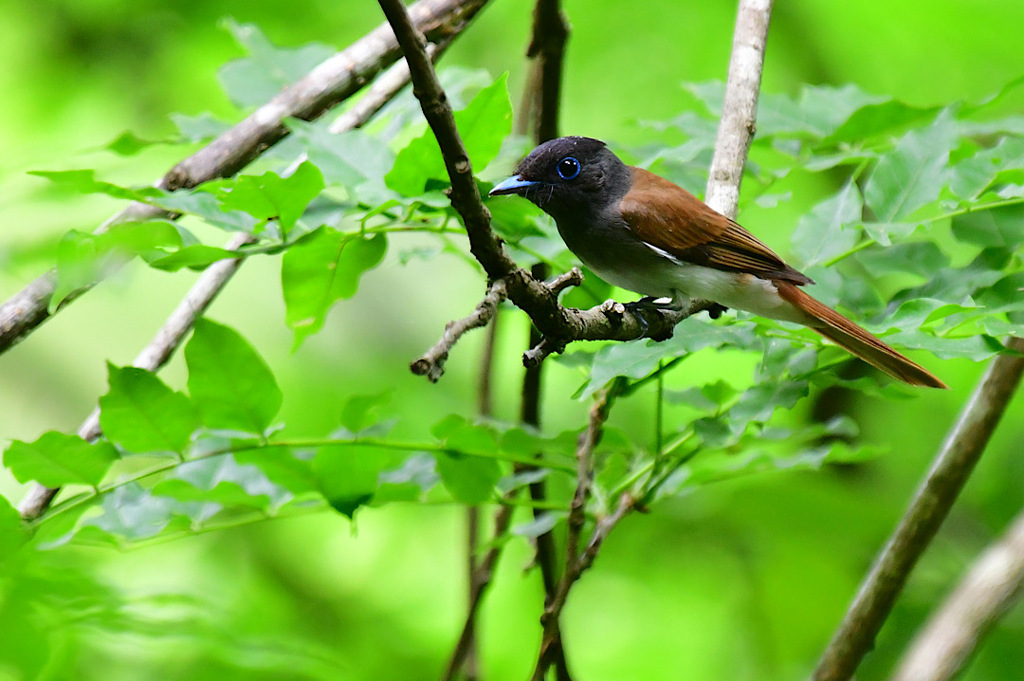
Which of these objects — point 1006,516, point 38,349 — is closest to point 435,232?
point 1006,516

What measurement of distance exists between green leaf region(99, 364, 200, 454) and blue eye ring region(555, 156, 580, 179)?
3.81 ft

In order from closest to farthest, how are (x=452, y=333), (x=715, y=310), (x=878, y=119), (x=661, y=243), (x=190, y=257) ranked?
(x=452, y=333) < (x=190, y=257) < (x=878, y=119) < (x=661, y=243) < (x=715, y=310)

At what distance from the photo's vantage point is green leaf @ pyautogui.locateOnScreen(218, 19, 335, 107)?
9.75ft

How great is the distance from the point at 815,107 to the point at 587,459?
1.37 m

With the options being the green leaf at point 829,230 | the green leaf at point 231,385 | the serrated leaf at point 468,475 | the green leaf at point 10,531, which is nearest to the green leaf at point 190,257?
the green leaf at point 231,385

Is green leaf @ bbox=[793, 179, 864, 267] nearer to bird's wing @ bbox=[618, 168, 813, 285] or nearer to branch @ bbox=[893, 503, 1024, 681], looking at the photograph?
bird's wing @ bbox=[618, 168, 813, 285]

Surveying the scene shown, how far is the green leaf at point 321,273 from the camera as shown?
2.05 metres

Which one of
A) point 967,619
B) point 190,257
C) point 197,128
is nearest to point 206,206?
point 190,257

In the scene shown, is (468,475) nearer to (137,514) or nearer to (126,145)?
(137,514)

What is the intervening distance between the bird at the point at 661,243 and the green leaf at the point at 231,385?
2.77ft

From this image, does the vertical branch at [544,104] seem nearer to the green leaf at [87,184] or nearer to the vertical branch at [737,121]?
the vertical branch at [737,121]

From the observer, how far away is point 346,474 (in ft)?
7.11

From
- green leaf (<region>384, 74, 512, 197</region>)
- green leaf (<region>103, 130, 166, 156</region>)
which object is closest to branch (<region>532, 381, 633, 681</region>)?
green leaf (<region>384, 74, 512, 197</region>)

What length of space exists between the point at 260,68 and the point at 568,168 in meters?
1.15
